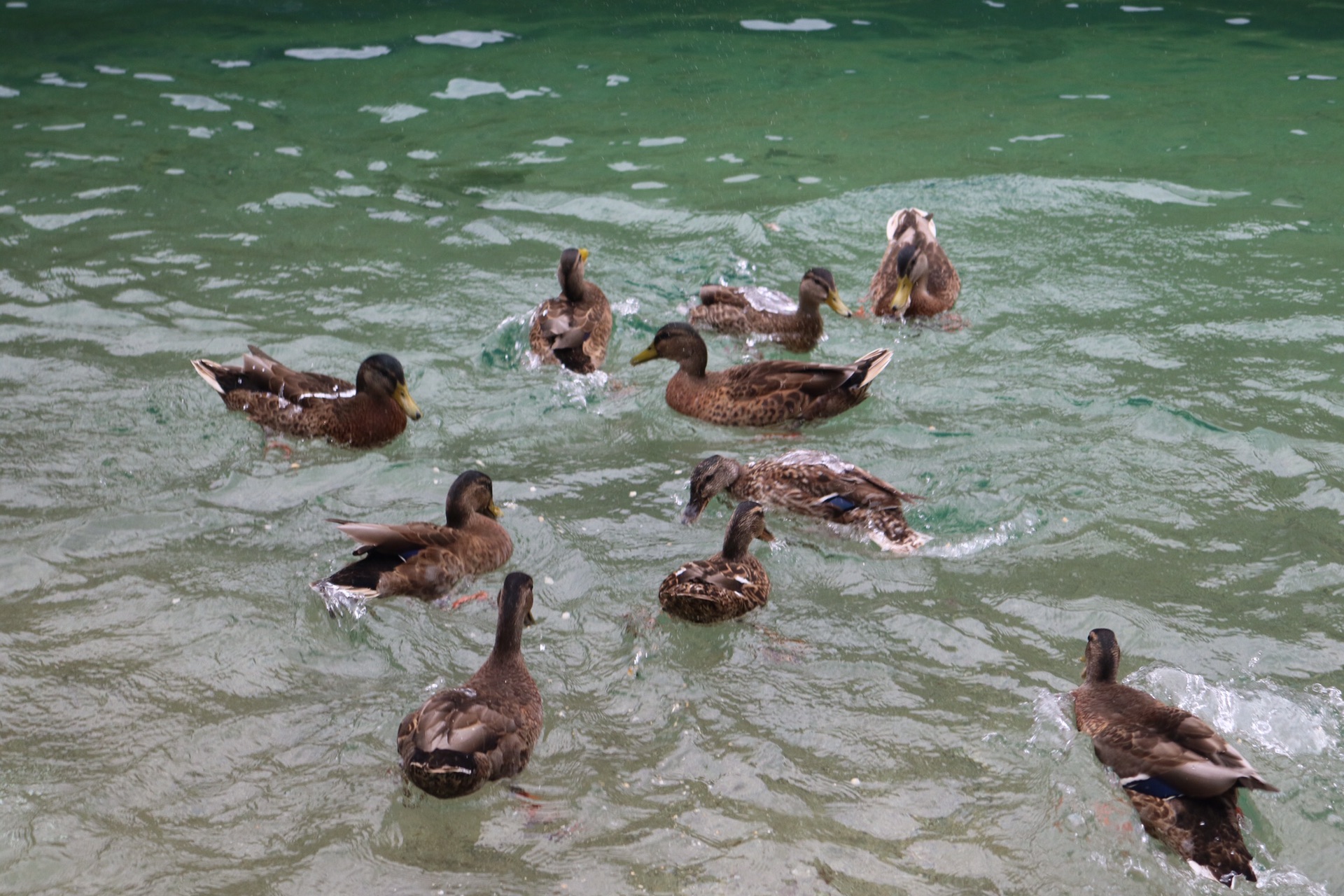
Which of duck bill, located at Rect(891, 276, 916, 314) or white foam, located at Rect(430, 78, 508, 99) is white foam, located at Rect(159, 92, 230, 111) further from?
duck bill, located at Rect(891, 276, 916, 314)

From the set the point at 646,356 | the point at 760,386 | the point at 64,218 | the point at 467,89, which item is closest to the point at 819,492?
the point at 760,386

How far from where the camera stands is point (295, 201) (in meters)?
11.2

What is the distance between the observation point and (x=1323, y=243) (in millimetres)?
10039

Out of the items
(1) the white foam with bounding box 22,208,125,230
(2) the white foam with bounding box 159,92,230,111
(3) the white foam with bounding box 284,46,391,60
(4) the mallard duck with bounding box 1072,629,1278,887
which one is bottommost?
(4) the mallard duck with bounding box 1072,629,1278,887

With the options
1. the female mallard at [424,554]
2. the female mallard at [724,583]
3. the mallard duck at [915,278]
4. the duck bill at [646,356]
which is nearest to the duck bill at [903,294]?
the mallard duck at [915,278]

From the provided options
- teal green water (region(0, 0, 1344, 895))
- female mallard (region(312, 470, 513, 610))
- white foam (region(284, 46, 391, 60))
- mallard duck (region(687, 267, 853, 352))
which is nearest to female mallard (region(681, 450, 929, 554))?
teal green water (region(0, 0, 1344, 895))

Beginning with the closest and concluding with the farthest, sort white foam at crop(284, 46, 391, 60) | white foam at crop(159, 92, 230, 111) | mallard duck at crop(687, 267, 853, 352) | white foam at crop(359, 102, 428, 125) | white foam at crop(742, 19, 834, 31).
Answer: mallard duck at crop(687, 267, 853, 352) → white foam at crop(359, 102, 428, 125) → white foam at crop(159, 92, 230, 111) → white foam at crop(284, 46, 391, 60) → white foam at crop(742, 19, 834, 31)

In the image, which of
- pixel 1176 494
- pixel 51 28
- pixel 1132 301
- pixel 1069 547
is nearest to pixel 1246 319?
pixel 1132 301

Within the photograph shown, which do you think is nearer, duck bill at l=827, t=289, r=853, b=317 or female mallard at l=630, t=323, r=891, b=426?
female mallard at l=630, t=323, r=891, b=426

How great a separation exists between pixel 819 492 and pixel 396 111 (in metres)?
8.72

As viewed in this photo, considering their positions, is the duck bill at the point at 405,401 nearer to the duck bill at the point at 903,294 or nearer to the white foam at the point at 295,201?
the duck bill at the point at 903,294

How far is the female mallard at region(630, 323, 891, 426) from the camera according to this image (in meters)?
7.90

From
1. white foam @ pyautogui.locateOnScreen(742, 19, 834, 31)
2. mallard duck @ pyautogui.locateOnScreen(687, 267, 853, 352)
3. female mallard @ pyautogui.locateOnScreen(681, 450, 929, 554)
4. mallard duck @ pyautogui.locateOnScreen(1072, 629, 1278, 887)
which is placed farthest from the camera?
white foam @ pyautogui.locateOnScreen(742, 19, 834, 31)

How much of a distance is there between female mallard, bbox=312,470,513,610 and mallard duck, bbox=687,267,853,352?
10.7 ft
